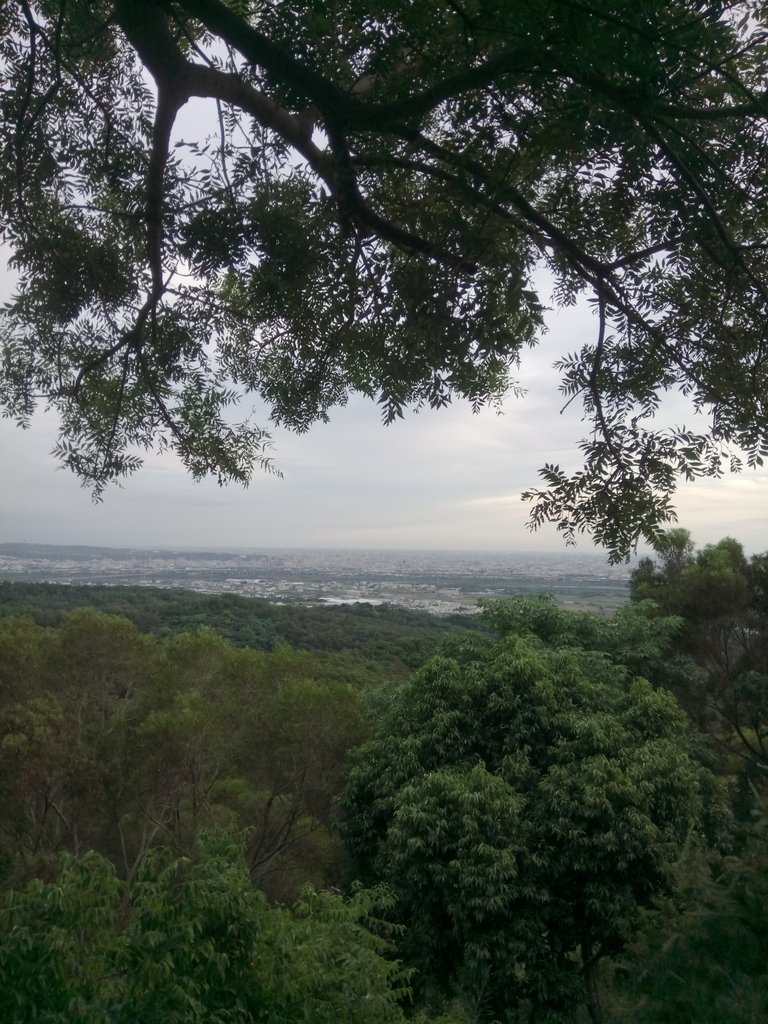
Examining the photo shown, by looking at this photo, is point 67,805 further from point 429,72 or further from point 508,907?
point 429,72

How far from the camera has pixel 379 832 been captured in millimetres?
8703

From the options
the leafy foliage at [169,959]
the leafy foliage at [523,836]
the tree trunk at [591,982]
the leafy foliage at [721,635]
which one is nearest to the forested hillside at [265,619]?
the leafy foliage at [721,635]

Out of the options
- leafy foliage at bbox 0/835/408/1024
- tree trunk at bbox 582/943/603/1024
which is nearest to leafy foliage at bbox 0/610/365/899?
tree trunk at bbox 582/943/603/1024

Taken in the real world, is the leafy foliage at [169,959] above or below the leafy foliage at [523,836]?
above

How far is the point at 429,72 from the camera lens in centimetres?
274

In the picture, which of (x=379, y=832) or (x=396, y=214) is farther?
(x=379, y=832)

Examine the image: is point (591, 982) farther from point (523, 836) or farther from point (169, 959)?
point (169, 959)

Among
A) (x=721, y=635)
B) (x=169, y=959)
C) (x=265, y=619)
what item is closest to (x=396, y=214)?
(x=169, y=959)

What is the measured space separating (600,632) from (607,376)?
955 cm

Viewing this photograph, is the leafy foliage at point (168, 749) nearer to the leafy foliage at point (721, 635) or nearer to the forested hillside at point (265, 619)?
the forested hillside at point (265, 619)

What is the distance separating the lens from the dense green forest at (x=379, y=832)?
11.0 ft

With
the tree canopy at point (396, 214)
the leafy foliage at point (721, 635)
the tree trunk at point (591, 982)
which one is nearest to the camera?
the tree canopy at point (396, 214)

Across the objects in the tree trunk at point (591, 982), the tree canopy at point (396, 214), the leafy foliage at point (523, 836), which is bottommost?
the tree trunk at point (591, 982)

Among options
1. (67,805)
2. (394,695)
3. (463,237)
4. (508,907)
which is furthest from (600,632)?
(463,237)
